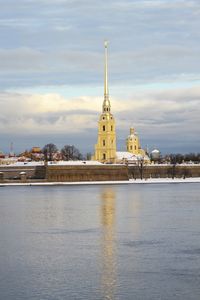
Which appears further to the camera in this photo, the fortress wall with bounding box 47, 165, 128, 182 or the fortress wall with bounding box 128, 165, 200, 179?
the fortress wall with bounding box 128, 165, 200, 179

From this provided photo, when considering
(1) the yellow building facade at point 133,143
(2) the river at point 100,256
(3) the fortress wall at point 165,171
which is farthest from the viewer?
(1) the yellow building facade at point 133,143

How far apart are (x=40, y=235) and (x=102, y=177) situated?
60.4 m

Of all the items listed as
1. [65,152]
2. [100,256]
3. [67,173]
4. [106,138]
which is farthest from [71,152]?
[100,256]

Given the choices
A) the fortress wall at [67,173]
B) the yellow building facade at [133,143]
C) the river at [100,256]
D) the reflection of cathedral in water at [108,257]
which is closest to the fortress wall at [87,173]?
the fortress wall at [67,173]

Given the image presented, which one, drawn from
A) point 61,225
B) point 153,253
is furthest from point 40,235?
point 153,253

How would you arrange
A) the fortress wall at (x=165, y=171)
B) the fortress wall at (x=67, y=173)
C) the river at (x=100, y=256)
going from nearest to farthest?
the river at (x=100, y=256)
the fortress wall at (x=67, y=173)
the fortress wall at (x=165, y=171)

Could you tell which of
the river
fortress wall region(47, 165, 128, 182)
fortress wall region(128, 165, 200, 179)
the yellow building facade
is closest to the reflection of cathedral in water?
the river

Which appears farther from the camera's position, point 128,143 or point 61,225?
Result: point 128,143

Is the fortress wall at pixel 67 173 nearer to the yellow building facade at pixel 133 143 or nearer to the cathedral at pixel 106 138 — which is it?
the cathedral at pixel 106 138

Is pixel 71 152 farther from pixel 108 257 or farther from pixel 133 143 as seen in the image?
pixel 108 257

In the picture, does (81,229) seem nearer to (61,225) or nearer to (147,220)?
(61,225)

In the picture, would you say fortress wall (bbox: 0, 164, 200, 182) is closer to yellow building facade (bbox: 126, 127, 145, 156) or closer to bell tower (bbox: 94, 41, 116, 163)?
bell tower (bbox: 94, 41, 116, 163)

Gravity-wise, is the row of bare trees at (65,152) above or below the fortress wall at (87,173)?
above

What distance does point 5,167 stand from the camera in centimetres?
7938
